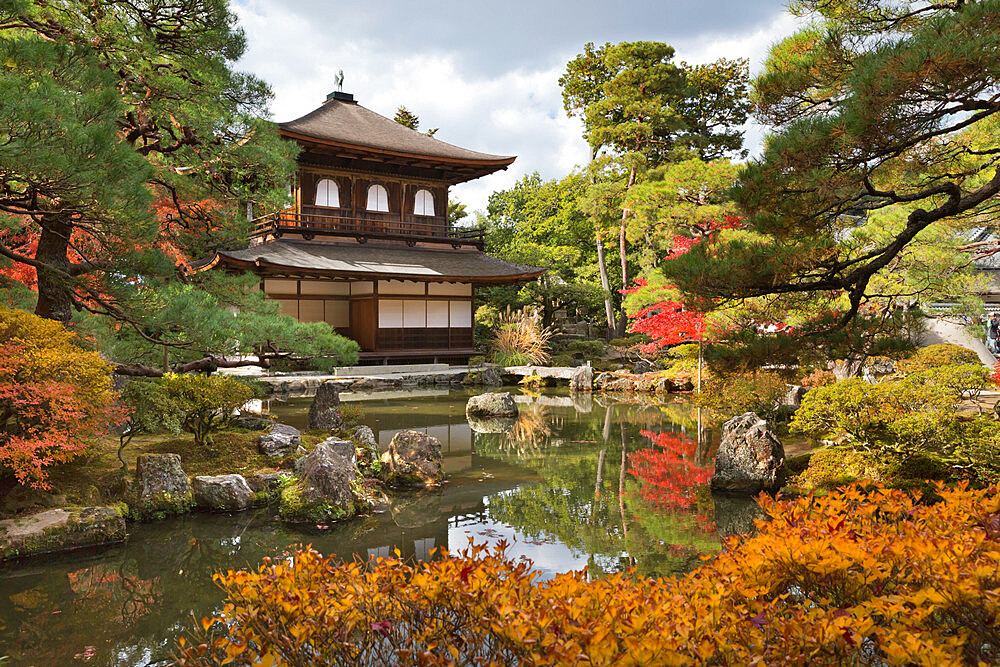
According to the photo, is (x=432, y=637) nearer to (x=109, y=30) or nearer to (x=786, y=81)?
(x=786, y=81)

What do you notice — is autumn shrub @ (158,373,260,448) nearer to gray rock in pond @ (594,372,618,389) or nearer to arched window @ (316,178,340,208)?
gray rock in pond @ (594,372,618,389)

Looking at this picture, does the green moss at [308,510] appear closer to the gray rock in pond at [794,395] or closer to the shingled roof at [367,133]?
the gray rock in pond at [794,395]

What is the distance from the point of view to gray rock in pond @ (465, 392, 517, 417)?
11.1 meters

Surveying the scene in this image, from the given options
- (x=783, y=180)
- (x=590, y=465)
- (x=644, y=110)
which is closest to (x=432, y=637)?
(x=783, y=180)

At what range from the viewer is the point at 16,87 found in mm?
3461

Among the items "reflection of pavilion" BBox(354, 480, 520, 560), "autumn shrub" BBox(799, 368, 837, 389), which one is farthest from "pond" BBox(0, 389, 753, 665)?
"autumn shrub" BBox(799, 368, 837, 389)

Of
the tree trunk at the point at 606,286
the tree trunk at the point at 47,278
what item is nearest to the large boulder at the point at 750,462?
the tree trunk at the point at 47,278

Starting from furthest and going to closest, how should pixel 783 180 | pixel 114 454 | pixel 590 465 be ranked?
pixel 590 465 < pixel 114 454 < pixel 783 180

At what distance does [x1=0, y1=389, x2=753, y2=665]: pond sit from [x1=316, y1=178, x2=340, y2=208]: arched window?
11.0 meters

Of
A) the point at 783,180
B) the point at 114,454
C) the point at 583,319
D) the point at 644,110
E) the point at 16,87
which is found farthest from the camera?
the point at 583,319

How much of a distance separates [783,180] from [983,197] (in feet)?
3.30

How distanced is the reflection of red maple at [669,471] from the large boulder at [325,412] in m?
3.83

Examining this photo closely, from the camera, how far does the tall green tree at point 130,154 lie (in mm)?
3709

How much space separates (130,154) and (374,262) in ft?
41.9
